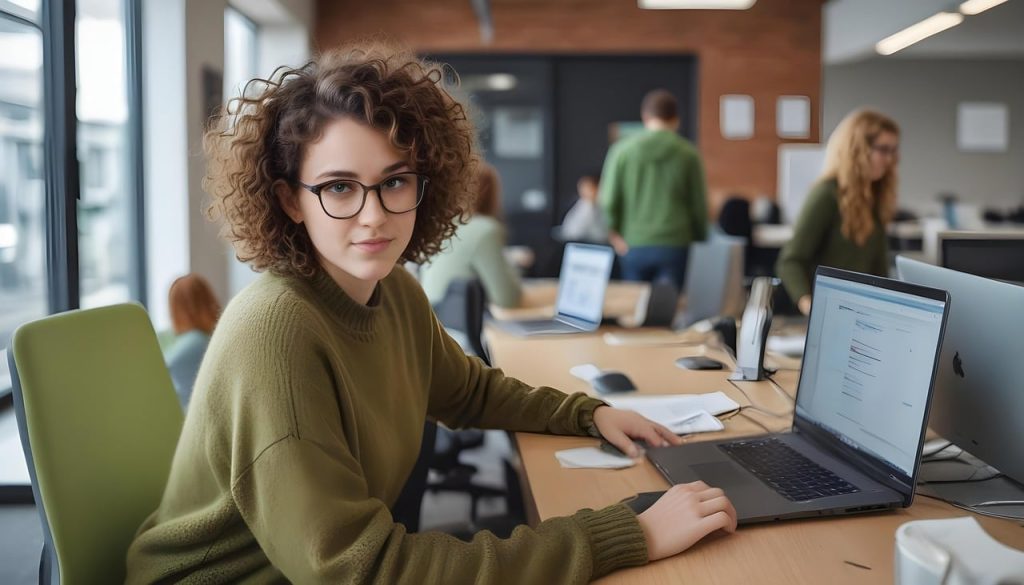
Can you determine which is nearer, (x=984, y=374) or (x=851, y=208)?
(x=984, y=374)

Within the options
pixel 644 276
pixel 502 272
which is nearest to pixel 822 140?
pixel 644 276

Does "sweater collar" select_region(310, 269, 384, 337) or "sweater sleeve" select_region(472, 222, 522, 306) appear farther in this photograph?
"sweater sleeve" select_region(472, 222, 522, 306)

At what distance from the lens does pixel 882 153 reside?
3049 millimetres

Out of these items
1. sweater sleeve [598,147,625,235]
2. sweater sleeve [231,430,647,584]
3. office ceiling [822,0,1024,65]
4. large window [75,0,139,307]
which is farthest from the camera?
office ceiling [822,0,1024,65]

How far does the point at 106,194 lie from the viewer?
4293 millimetres

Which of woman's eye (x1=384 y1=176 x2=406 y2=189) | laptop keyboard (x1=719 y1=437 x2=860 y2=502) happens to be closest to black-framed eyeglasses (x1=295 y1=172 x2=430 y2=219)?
woman's eye (x1=384 y1=176 x2=406 y2=189)

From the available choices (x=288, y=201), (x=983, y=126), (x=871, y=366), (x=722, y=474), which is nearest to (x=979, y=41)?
(x=983, y=126)

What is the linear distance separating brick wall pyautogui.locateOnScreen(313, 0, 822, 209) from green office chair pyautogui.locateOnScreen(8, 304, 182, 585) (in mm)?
6622

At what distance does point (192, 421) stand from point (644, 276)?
3.91 m

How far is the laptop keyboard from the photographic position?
1.29 m

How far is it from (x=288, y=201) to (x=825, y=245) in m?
2.31

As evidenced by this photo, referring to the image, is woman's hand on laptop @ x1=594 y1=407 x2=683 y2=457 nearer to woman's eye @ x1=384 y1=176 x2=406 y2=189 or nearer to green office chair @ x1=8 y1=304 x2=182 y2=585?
woman's eye @ x1=384 y1=176 x2=406 y2=189

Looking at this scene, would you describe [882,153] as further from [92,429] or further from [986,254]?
[92,429]

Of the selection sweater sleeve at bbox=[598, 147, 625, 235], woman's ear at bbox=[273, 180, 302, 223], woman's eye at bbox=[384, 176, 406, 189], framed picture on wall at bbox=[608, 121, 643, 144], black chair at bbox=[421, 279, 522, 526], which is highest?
framed picture on wall at bbox=[608, 121, 643, 144]
